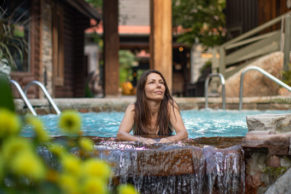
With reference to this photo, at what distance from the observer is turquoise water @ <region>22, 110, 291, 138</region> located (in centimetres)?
456

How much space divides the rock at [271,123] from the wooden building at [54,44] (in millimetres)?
6053

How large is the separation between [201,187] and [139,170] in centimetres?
44

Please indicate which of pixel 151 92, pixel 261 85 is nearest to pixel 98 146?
pixel 151 92

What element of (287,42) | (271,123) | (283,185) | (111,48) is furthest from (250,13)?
(283,185)

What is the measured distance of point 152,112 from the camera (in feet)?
11.4

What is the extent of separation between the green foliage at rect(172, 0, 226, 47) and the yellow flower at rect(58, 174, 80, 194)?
13.5 m

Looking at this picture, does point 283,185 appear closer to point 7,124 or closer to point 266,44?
point 7,124

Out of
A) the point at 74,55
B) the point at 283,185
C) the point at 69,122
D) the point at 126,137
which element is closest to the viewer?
the point at 69,122

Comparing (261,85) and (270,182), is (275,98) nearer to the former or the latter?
(261,85)

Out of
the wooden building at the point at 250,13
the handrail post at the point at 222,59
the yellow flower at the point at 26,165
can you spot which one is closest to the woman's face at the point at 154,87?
the yellow flower at the point at 26,165

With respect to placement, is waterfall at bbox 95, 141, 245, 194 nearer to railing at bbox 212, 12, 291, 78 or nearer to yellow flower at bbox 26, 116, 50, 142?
yellow flower at bbox 26, 116, 50, 142

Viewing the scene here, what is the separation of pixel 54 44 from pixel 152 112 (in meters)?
8.07

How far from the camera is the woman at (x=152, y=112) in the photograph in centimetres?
326

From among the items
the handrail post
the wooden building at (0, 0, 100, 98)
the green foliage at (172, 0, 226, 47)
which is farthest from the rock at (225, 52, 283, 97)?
the wooden building at (0, 0, 100, 98)
